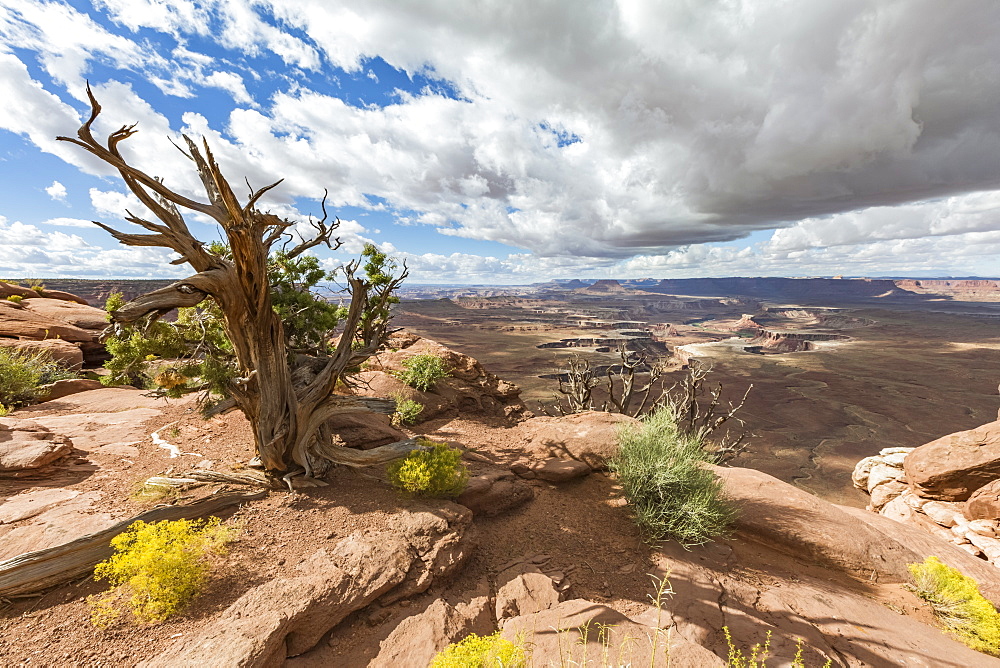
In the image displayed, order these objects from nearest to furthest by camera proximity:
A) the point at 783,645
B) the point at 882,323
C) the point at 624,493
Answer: the point at 783,645, the point at 624,493, the point at 882,323

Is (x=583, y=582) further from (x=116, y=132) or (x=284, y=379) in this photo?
(x=116, y=132)

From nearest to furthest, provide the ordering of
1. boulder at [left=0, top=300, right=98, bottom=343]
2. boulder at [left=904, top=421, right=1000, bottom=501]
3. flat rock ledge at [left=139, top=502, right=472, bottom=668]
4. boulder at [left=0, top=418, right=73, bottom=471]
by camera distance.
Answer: flat rock ledge at [left=139, top=502, right=472, bottom=668] → boulder at [left=0, top=418, right=73, bottom=471] → boulder at [left=904, top=421, right=1000, bottom=501] → boulder at [left=0, top=300, right=98, bottom=343]

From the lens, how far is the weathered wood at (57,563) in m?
4.11

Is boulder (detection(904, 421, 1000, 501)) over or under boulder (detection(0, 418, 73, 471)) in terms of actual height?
under

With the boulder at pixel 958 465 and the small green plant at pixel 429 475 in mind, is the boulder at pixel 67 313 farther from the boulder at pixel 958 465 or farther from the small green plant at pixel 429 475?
the boulder at pixel 958 465

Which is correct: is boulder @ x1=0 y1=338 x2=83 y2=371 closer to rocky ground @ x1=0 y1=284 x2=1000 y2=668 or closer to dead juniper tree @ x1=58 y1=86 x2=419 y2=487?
rocky ground @ x1=0 y1=284 x2=1000 y2=668

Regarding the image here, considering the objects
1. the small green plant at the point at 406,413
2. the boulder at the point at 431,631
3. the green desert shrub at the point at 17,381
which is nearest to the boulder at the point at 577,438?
the small green plant at the point at 406,413

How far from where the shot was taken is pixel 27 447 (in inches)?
257

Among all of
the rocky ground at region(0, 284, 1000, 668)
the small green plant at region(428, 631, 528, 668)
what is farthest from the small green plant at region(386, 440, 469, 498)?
the small green plant at region(428, 631, 528, 668)

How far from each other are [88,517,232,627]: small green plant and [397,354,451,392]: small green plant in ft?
25.5

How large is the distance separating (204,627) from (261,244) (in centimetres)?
472

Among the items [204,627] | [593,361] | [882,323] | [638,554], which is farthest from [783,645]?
[882,323]

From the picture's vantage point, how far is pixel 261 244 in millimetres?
5430

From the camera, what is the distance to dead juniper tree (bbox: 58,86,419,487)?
4617 millimetres
